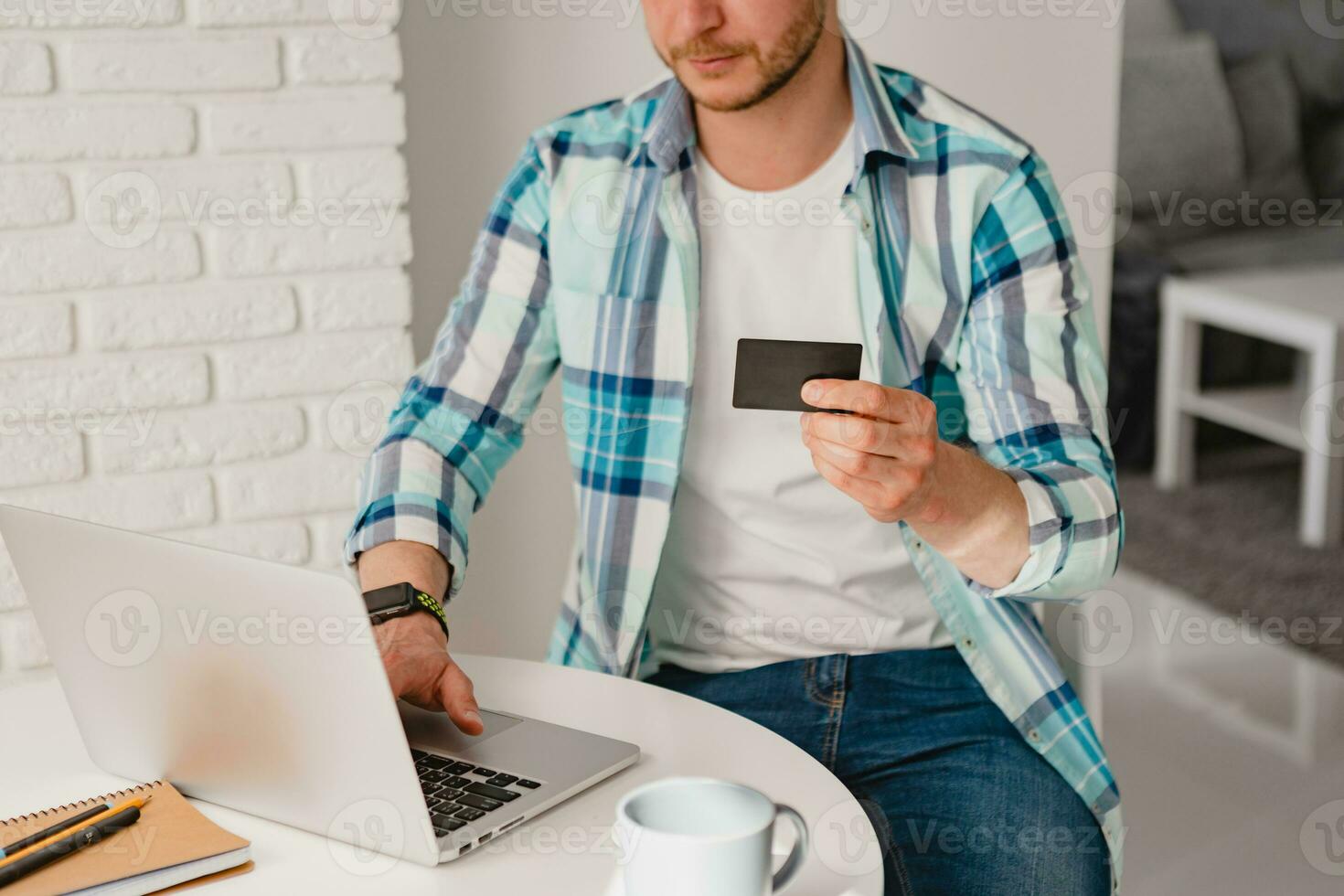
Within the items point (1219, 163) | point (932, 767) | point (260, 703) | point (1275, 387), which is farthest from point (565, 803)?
point (1219, 163)

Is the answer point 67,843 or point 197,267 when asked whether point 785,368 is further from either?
point 197,267

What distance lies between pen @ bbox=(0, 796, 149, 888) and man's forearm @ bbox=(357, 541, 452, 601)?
0.37m

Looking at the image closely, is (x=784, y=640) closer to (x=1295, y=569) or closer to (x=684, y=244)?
(x=684, y=244)

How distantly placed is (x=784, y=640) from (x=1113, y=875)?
1.19 feet

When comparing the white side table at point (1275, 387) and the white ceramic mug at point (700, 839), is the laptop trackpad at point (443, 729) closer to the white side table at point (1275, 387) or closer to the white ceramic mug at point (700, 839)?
the white ceramic mug at point (700, 839)

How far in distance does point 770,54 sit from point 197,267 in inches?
28.4

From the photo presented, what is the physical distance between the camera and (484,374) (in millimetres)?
1438

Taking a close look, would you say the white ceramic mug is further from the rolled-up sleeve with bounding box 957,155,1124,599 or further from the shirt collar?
the shirt collar

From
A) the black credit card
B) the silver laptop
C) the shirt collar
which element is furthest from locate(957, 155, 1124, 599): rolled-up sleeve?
the silver laptop

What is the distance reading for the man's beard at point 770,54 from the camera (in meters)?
1.37

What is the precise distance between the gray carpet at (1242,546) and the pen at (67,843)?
7.28 ft

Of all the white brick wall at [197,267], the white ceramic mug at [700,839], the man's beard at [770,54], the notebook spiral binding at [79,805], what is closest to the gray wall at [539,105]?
the white brick wall at [197,267]

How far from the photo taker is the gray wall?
70.4 inches

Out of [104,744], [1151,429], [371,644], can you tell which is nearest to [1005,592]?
[371,644]
